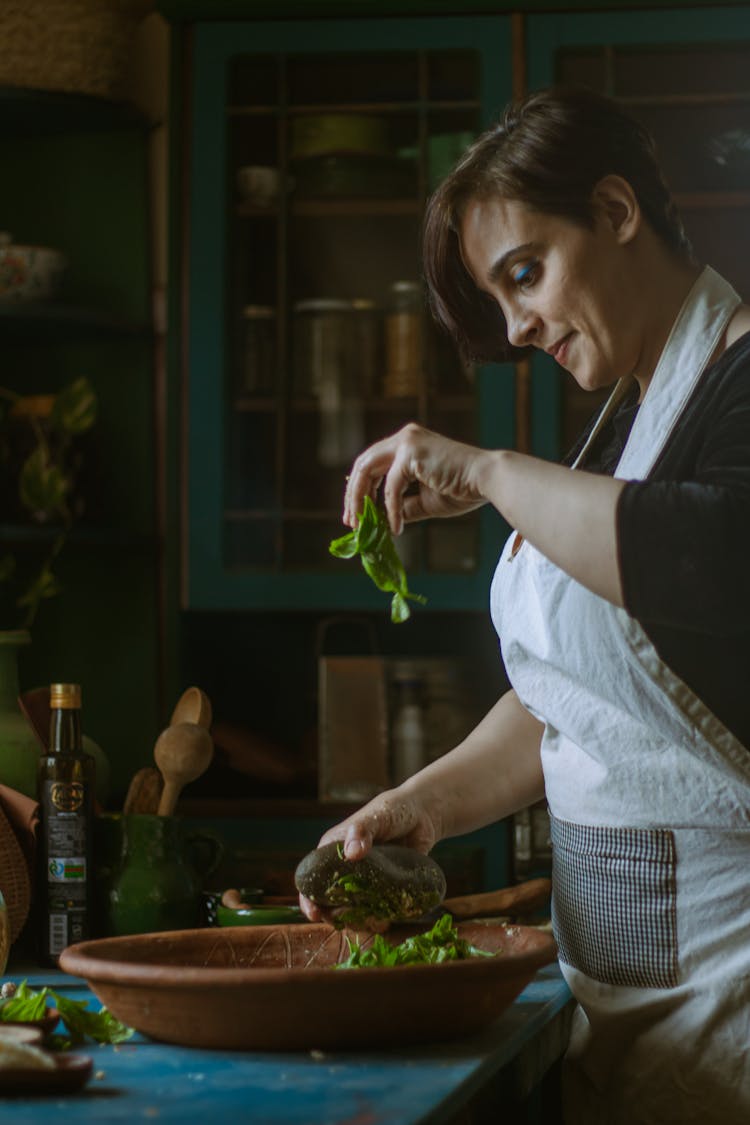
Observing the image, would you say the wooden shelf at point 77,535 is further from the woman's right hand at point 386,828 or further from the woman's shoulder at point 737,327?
the woman's shoulder at point 737,327

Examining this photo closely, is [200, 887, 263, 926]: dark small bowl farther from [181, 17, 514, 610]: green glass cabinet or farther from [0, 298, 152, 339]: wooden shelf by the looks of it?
[0, 298, 152, 339]: wooden shelf

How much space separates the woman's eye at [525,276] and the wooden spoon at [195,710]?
65cm

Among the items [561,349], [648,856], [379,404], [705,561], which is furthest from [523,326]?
[379,404]

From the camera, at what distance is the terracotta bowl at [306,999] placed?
101 centimetres

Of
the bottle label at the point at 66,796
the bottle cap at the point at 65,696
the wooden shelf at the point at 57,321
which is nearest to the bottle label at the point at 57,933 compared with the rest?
the bottle label at the point at 66,796

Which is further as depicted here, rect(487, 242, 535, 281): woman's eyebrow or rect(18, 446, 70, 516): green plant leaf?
rect(18, 446, 70, 516): green plant leaf

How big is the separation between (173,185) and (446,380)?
606 millimetres

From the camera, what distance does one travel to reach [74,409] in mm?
2686

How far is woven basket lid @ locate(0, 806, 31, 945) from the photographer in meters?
1.50

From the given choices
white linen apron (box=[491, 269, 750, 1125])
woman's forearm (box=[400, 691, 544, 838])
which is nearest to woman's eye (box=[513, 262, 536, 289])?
white linen apron (box=[491, 269, 750, 1125])

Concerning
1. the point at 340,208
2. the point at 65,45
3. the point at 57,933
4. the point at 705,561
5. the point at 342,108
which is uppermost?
the point at 65,45

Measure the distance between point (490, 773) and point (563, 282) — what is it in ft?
1.63

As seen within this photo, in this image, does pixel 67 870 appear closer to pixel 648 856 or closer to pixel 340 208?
pixel 648 856

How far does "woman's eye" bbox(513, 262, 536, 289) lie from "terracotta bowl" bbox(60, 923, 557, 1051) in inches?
25.1
